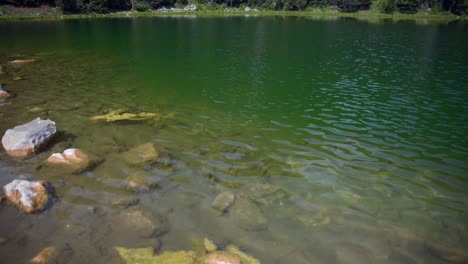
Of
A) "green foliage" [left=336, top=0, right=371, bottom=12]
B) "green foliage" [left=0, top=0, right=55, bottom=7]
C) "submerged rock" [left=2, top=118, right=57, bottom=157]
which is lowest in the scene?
"submerged rock" [left=2, top=118, right=57, bottom=157]

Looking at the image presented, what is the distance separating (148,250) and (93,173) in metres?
5.48

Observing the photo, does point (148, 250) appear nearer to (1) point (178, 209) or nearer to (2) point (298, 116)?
(1) point (178, 209)

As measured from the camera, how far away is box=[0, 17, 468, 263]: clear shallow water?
375 inches

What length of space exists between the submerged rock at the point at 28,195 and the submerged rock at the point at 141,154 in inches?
145

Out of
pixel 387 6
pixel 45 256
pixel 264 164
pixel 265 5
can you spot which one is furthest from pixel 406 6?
pixel 45 256

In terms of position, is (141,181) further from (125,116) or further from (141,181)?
(125,116)

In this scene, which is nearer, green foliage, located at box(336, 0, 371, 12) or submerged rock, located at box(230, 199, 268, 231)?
submerged rock, located at box(230, 199, 268, 231)

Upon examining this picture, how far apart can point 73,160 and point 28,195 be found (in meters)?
3.06

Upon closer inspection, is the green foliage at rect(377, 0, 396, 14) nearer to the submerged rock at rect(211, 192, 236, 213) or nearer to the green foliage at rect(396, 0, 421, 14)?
the green foliage at rect(396, 0, 421, 14)

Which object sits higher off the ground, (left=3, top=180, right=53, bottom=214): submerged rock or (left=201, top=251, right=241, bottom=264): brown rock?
(left=3, top=180, right=53, bottom=214): submerged rock

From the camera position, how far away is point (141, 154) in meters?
14.4

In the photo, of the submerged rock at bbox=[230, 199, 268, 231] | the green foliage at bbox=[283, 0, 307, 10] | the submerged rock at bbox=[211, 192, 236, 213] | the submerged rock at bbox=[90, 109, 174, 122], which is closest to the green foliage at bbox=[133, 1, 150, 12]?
the green foliage at bbox=[283, 0, 307, 10]

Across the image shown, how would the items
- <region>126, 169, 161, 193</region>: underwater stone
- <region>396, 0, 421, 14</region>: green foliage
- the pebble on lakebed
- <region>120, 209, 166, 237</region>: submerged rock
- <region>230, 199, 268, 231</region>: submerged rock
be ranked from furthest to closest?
<region>396, 0, 421, 14</region>: green foliage
<region>126, 169, 161, 193</region>: underwater stone
<region>230, 199, 268, 231</region>: submerged rock
<region>120, 209, 166, 237</region>: submerged rock
the pebble on lakebed

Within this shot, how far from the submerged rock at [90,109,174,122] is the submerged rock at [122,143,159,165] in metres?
4.67
